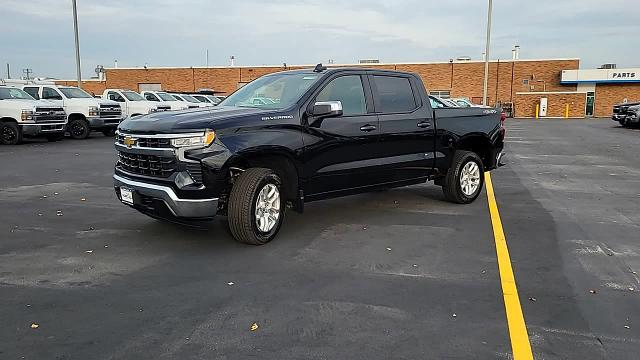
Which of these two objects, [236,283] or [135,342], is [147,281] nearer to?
[236,283]

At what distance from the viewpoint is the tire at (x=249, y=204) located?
5.46 meters

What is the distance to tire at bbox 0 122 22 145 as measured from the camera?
17.6 m

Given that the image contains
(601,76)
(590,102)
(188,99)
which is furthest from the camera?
(590,102)

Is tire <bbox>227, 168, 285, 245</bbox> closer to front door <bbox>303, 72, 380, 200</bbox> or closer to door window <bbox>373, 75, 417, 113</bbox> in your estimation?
front door <bbox>303, 72, 380, 200</bbox>

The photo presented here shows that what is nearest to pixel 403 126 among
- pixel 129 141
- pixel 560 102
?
pixel 129 141

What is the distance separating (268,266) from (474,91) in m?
50.7

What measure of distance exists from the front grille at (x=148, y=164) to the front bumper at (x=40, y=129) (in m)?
14.0

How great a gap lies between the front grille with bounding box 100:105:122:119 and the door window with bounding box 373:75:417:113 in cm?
1677

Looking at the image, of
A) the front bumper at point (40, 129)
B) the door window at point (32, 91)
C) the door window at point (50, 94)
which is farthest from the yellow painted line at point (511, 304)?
the door window at point (32, 91)

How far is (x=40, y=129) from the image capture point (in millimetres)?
17938

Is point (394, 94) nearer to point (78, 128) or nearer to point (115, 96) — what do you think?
point (78, 128)

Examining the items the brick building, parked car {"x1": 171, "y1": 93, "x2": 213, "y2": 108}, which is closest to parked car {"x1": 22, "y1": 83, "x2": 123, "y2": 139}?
parked car {"x1": 171, "y1": 93, "x2": 213, "y2": 108}

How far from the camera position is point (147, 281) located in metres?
4.68

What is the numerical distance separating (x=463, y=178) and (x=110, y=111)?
1717cm
